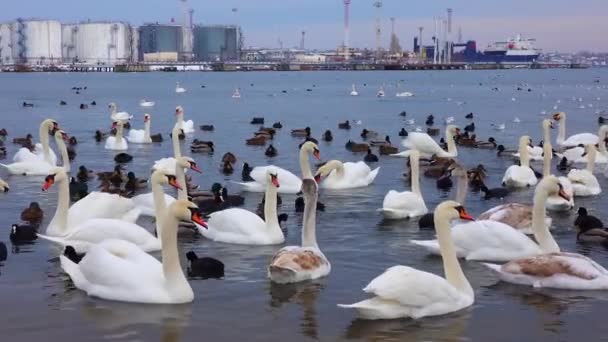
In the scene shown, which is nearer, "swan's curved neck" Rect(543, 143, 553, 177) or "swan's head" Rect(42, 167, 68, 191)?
"swan's head" Rect(42, 167, 68, 191)

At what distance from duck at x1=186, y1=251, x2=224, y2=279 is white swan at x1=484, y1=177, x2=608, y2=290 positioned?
307 cm

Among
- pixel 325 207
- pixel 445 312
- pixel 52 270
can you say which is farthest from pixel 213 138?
pixel 445 312

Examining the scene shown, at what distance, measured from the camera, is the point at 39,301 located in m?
10.1

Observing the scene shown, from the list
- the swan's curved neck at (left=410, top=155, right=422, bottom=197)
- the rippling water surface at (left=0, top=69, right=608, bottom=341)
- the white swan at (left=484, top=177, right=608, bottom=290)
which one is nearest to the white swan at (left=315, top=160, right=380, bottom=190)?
the rippling water surface at (left=0, top=69, right=608, bottom=341)

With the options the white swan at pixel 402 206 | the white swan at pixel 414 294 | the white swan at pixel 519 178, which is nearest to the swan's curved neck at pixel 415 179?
the white swan at pixel 402 206

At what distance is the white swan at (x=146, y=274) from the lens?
9.76 meters

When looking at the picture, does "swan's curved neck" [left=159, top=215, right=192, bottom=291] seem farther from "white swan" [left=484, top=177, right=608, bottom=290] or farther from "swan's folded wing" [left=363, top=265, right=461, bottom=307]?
"white swan" [left=484, top=177, right=608, bottom=290]

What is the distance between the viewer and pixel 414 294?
921 centimetres

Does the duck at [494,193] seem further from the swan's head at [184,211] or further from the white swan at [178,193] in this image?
the swan's head at [184,211]

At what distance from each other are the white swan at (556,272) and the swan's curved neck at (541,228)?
0.67 metres

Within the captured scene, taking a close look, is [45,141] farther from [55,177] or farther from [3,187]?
[55,177]

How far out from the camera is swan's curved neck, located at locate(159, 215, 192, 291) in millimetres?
9686

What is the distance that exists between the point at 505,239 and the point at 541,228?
457 mm

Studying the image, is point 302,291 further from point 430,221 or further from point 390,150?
point 390,150
